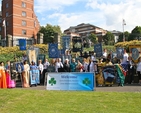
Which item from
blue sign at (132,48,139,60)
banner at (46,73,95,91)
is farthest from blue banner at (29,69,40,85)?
blue sign at (132,48,139,60)

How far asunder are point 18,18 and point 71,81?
63624 mm

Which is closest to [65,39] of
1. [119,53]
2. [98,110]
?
[119,53]

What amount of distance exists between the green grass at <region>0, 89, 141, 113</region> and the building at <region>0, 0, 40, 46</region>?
60.8 m

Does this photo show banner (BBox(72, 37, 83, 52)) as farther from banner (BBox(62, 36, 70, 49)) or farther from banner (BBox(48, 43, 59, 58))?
banner (BBox(48, 43, 59, 58))

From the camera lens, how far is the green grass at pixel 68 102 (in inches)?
360

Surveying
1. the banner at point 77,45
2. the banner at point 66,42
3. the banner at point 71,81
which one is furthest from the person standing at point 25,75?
the banner at point 77,45

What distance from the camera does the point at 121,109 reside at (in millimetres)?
Result: 9070

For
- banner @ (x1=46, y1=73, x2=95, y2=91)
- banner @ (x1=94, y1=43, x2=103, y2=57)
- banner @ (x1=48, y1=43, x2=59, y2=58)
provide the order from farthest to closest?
banner @ (x1=94, y1=43, x2=103, y2=57)
banner @ (x1=48, y1=43, x2=59, y2=58)
banner @ (x1=46, y1=73, x2=95, y2=91)

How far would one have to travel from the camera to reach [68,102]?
33.0 ft

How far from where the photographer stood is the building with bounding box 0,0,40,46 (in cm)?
7181

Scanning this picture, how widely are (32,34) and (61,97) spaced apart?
69.4m

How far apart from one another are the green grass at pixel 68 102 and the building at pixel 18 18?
6079cm

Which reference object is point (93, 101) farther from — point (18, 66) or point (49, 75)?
point (18, 66)

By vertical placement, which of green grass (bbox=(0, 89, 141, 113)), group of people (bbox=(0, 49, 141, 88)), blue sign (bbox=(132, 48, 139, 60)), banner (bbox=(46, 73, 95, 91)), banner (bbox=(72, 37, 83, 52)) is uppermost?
banner (bbox=(72, 37, 83, 52))
